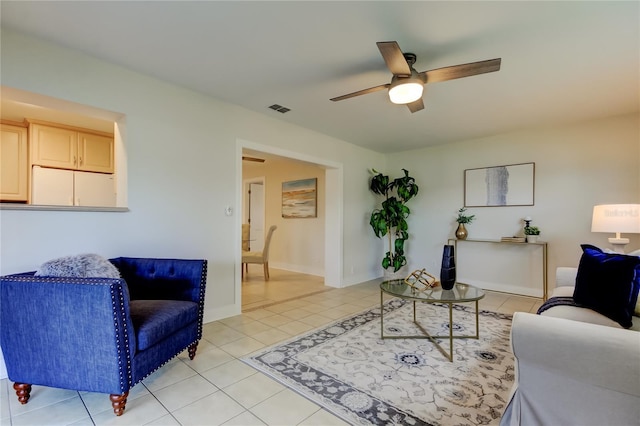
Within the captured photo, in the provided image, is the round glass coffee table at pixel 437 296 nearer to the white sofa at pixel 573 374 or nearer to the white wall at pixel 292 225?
the white sofa at pixel 573 374

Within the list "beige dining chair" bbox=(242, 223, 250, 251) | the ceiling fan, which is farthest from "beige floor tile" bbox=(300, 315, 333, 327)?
"beige dining chair" bbox=(242, 223, 250, 251)

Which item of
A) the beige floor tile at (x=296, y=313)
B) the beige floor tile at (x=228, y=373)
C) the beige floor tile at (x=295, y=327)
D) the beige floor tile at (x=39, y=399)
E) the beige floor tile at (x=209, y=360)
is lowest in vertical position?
the beige floor tile at (x=296, y=313)

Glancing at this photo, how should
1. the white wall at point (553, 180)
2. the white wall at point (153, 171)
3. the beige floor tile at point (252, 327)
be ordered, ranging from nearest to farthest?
the white wall at point (153, 171), the beige floor tile at point (252, 327), the white wall at point (553, 180)

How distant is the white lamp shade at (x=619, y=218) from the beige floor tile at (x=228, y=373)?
3.76 m

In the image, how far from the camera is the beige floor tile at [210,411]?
5.18 ft

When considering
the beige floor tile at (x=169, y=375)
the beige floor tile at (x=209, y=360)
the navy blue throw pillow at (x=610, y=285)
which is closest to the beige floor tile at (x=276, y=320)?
the beige floor tile at (x=209, y=360)

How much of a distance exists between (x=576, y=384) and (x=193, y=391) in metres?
2.01

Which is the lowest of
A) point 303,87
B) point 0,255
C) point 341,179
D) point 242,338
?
point 242,338

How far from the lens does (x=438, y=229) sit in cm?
510

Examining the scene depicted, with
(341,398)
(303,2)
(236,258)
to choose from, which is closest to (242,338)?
(236,258)

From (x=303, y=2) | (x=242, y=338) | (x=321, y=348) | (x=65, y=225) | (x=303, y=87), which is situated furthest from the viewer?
(x=303, y=87)

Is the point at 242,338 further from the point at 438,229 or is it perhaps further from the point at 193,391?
the point at 438,229

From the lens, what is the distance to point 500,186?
446cm

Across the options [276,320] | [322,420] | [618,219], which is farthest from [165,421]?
[618,219]
